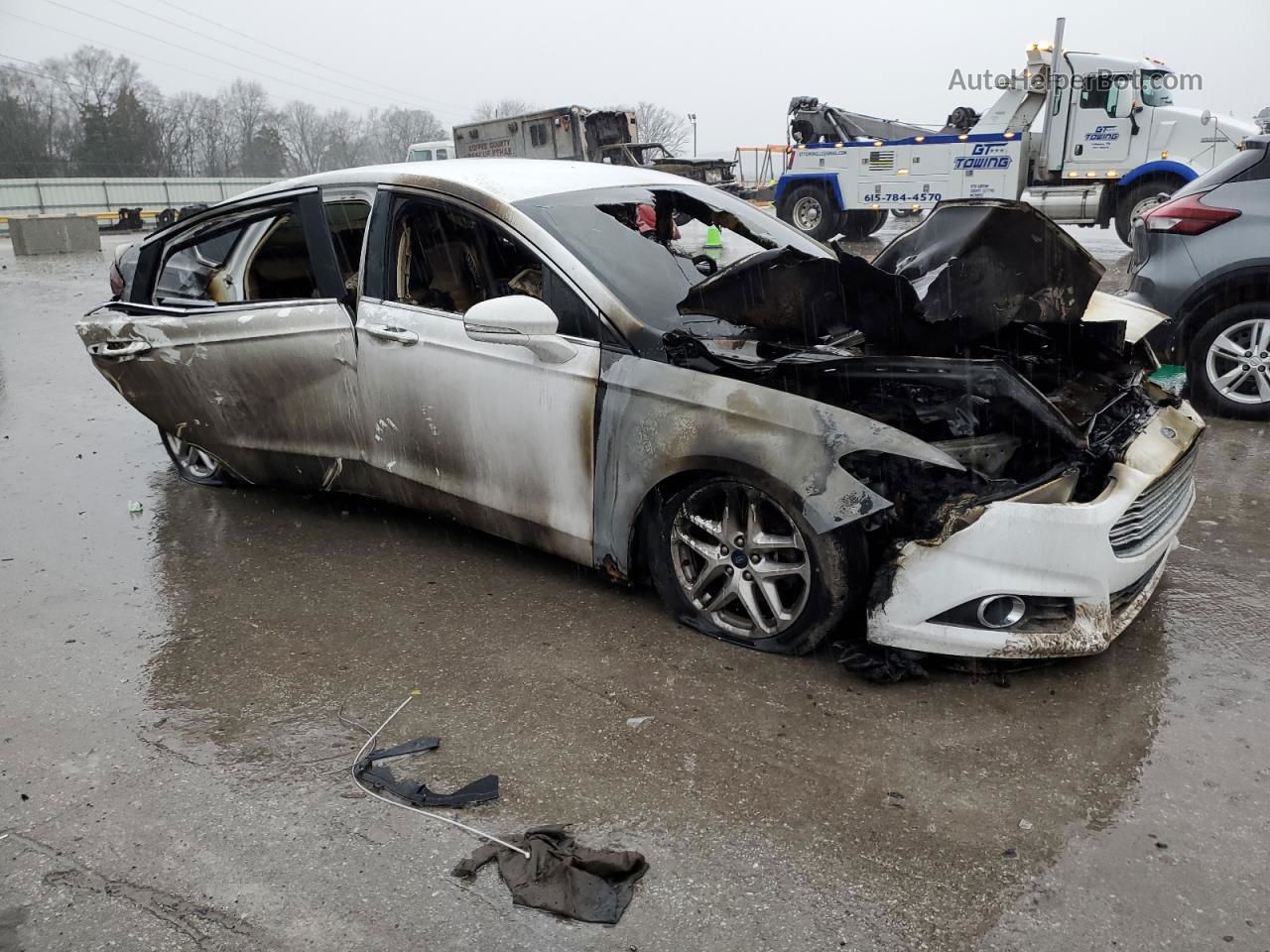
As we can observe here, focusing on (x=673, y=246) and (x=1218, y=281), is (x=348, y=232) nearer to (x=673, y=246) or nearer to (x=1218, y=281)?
(x=673, y=246)

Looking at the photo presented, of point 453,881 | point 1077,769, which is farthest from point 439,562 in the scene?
point 1077,769

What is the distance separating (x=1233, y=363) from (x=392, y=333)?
5166 millimetres

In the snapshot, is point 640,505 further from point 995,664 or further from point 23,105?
point 23,105

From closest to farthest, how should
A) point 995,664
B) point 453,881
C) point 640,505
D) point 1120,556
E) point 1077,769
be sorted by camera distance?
point 453,881 → point 1077,769 → point 1120,556 → point 995,664 → point 640,505

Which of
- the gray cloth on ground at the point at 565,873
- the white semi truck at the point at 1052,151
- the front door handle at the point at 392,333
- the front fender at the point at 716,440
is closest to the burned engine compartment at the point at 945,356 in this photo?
the front fender at the point at 716,440

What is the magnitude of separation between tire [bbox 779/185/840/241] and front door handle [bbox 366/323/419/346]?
1431cm

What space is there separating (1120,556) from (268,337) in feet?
11.8

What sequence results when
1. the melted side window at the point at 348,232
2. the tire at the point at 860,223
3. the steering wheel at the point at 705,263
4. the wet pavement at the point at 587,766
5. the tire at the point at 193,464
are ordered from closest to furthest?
the wet pavement at the point at 587,766, the steering wheel at the point at 705,263, the melted side window at the point at 348,232, the tire at the point at 193,464, the tire at the point at 860,223

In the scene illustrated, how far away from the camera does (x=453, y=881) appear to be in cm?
235

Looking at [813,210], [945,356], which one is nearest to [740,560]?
[945,356]

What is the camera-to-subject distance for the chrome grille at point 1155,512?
2980mm

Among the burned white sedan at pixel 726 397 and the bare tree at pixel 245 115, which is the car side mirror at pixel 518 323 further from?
the bare tree at pixel 245 115

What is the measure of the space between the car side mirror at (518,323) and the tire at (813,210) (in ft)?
48.1

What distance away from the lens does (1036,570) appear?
9.40 ft
